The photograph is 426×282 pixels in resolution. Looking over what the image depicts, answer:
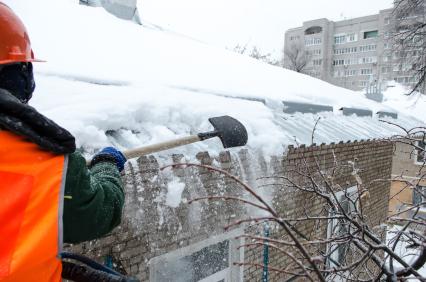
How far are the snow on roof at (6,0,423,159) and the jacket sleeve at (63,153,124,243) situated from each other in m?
1.20

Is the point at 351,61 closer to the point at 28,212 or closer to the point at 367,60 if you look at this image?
the point at 367,60

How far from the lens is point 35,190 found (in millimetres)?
1141

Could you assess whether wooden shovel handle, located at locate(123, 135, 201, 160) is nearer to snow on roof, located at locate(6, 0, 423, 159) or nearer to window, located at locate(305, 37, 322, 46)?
snow on roof, located at locate(6, 0, 423, 159)

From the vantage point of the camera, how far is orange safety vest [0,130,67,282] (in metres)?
1.10

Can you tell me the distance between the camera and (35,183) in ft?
3.77

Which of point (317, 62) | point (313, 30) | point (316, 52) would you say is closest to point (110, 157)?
point (316, 52)

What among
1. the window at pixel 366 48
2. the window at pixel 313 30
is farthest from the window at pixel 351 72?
the window at pixel 313 30

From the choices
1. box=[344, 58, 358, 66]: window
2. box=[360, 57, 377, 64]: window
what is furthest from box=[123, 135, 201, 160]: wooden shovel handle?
box=[344, 58, 358, 66]: window

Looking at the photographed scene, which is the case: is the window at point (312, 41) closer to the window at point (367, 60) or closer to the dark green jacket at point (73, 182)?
the window at point (367, 60)

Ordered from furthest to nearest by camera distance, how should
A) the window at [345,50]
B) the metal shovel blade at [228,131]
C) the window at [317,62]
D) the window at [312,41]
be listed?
the window at [317,62] < the window at [312,41] < the window at [345,50] < the metal shovel blade at [228,131]

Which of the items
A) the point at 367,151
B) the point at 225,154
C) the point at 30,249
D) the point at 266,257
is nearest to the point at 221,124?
the point at 225,154

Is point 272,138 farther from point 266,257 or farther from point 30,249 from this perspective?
point 30,249

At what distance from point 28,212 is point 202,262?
3.36 metres

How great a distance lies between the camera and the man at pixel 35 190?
3.64 feet
